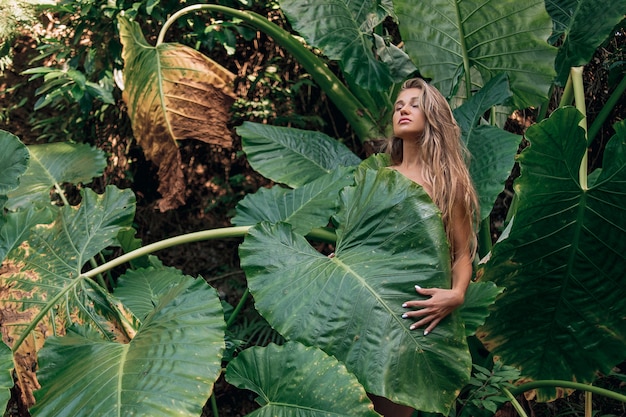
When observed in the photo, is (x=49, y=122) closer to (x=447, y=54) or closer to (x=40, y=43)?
(x=40, y=43)

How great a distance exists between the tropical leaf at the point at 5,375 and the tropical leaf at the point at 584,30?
1.83 meters

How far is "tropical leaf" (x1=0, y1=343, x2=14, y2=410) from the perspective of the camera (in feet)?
3.79

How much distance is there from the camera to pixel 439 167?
1.42 meters

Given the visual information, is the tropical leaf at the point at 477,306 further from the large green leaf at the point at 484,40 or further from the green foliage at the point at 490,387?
the large green leaf at the point at 484,40

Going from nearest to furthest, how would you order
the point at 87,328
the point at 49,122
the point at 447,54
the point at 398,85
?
the point at 87,328, the point at 447,54, the point at 398,85, the point at 49,122

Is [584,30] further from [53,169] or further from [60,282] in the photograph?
[53,169]

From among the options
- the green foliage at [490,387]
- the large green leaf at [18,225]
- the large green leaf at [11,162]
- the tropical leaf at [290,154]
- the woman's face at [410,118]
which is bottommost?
the green foliage at [490,387]

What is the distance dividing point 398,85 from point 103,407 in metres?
1.65

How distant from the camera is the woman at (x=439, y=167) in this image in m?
1.40

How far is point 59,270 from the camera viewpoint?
164cm

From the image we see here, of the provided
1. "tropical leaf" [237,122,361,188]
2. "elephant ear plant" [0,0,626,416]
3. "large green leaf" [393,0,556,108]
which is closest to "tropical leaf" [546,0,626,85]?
"elephant ear plant" [0,0,626,416]

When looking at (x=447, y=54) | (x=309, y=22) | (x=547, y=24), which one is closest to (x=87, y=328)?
(x=309, y=22)

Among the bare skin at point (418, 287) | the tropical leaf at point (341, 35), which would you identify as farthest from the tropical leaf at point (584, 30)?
the bare skin at point (418, 287)

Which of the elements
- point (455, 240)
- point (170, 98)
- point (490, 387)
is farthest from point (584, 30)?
point (170, 98)
